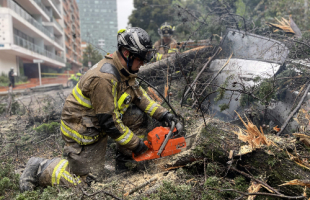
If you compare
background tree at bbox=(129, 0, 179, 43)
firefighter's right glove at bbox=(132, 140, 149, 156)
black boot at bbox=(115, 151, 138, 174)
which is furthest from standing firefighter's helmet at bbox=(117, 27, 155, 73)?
background tree at bbox=(129, 0, 179, 43)

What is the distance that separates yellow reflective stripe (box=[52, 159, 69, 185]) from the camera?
2.53 meters

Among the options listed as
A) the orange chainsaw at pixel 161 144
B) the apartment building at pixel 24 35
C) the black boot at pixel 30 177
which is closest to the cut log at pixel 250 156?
the orange chainsaw at pixel 161 144

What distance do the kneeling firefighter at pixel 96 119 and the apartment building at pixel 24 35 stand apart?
783 inches

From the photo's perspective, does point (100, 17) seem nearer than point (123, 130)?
No

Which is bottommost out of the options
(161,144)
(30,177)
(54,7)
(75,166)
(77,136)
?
(30,177)

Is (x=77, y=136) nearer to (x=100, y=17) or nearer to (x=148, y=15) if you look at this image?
(x=148, y=15)

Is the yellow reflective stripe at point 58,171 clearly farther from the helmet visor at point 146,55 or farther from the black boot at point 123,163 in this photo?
the helmet visor at point 146,55

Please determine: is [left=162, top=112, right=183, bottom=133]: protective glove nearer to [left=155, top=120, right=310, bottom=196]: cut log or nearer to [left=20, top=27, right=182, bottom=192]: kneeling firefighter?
[left=155, top=120, right=310, bottom=196]: cut log

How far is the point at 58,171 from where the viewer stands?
258 cm

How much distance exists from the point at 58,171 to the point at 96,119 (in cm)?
82

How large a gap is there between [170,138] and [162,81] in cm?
247

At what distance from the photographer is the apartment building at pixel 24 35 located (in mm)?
17953

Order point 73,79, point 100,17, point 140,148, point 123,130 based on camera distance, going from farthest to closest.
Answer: point 100,17, point 73,79, point 140,148, point 123,130

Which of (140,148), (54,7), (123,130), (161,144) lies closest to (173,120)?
(161,144)
